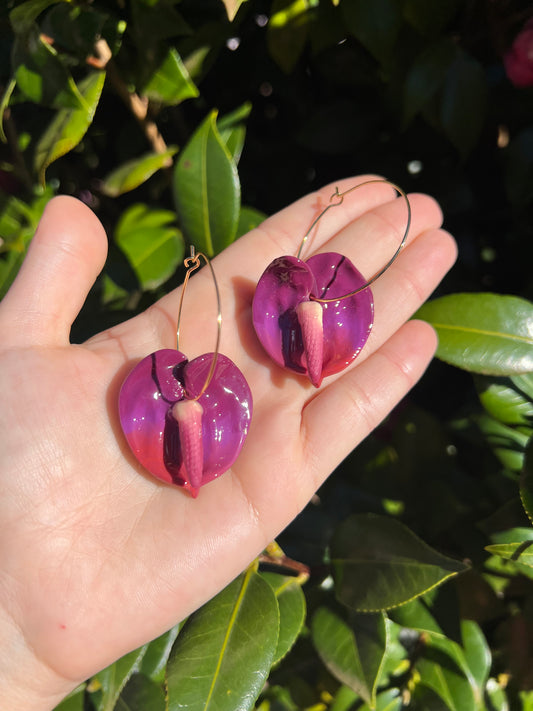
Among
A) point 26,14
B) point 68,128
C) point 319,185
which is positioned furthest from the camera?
point 319,185


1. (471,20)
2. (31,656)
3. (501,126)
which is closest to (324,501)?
(31,656)

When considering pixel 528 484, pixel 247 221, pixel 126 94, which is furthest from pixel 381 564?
pixel 126 94

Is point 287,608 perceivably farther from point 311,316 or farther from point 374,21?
point 374,21

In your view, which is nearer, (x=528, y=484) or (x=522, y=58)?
(x=528, y=484)

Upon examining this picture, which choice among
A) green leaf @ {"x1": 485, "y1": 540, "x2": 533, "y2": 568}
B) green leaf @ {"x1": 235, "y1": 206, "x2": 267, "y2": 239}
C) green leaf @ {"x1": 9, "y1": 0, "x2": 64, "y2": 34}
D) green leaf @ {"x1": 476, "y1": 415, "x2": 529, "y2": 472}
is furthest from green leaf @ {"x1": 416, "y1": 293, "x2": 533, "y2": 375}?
green leaf @ {"x1": 9, "y1": 0, "x2": 64, "y2": 34}

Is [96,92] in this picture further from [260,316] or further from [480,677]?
[480,677]

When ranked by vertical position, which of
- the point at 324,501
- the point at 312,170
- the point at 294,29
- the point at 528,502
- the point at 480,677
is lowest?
the point at 480,677

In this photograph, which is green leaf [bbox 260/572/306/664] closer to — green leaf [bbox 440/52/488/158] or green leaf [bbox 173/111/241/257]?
green leaf [bbox 173/111/241/257]
